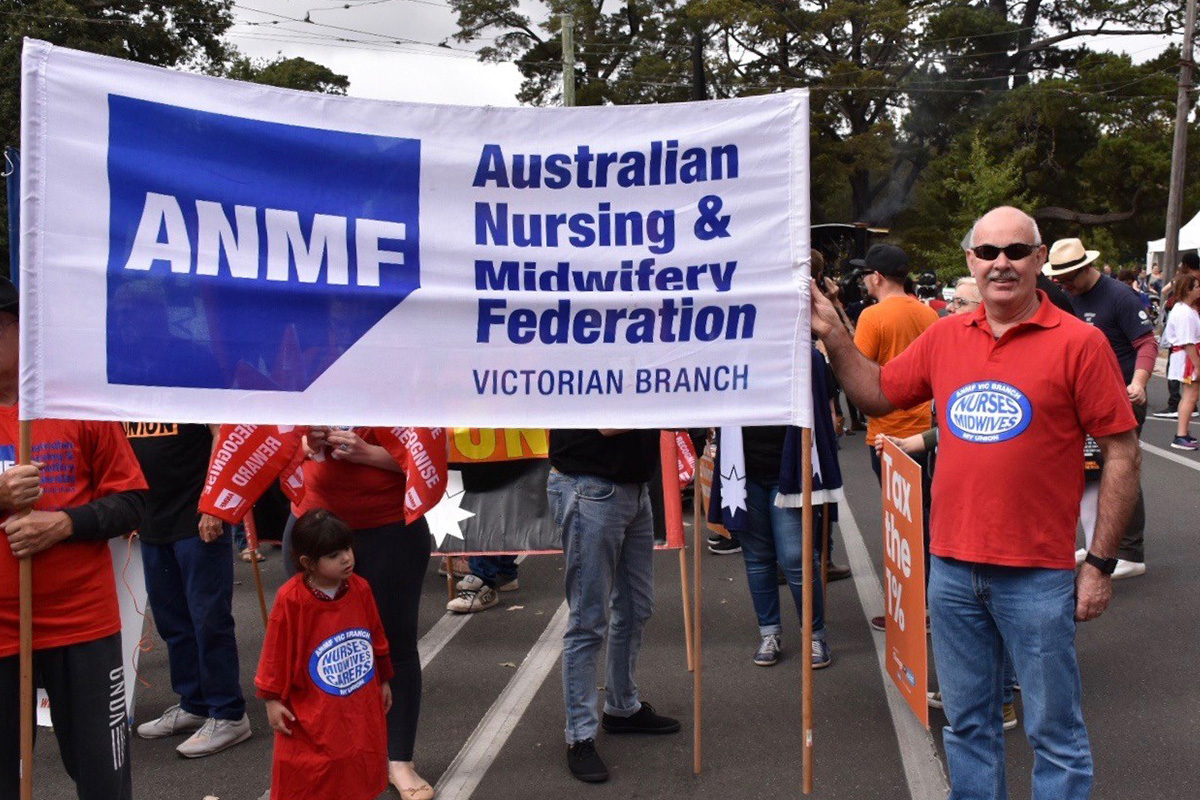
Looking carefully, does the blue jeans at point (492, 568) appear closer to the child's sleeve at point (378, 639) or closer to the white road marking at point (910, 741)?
the white road marking at point (910, 741)

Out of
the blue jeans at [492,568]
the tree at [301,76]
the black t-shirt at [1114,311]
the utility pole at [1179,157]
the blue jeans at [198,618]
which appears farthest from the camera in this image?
the tree at [301,76]

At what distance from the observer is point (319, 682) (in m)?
3.61

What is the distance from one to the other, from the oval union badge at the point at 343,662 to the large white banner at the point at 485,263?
30.6 inches

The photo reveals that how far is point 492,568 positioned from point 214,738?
2472 mm

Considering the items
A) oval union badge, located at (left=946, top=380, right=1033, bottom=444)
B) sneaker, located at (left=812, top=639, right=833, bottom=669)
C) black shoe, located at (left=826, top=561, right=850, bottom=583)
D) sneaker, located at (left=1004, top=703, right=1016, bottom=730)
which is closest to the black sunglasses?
oval union badge, located at (left=946, top=380, right=1033, bottom=444)

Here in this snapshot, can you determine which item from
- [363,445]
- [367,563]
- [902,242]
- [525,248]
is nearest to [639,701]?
[367,563]

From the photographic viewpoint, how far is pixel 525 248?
348 cm

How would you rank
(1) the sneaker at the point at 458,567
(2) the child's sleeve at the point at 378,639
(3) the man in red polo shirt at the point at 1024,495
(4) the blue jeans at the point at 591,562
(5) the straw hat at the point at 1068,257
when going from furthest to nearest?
1. (1) the sneaker at the point at 458,567
2. (5) the straw hat at the point at 1068,257
3. (4) the blue jeans at the point at 591,562
4. (2) the child's sleeve at the point at 378,639
5. (3) the man in red polo shirt at the point at 1024,495

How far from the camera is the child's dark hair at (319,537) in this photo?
142 inches

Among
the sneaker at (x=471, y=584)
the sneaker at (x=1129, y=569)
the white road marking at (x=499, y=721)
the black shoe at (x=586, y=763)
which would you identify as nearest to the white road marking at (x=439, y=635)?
the sneaker at (x=471, y=584)

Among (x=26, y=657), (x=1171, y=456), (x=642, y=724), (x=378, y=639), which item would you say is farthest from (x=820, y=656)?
(x=1171, y=456)

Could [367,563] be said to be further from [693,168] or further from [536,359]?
[693,168]

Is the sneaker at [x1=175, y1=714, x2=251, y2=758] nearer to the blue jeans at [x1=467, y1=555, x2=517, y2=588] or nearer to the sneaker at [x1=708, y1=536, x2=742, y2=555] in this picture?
the blue jeans at [x1=467, y1=555, x2=517, y2=588]

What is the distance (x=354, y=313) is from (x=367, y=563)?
1.07 meters
